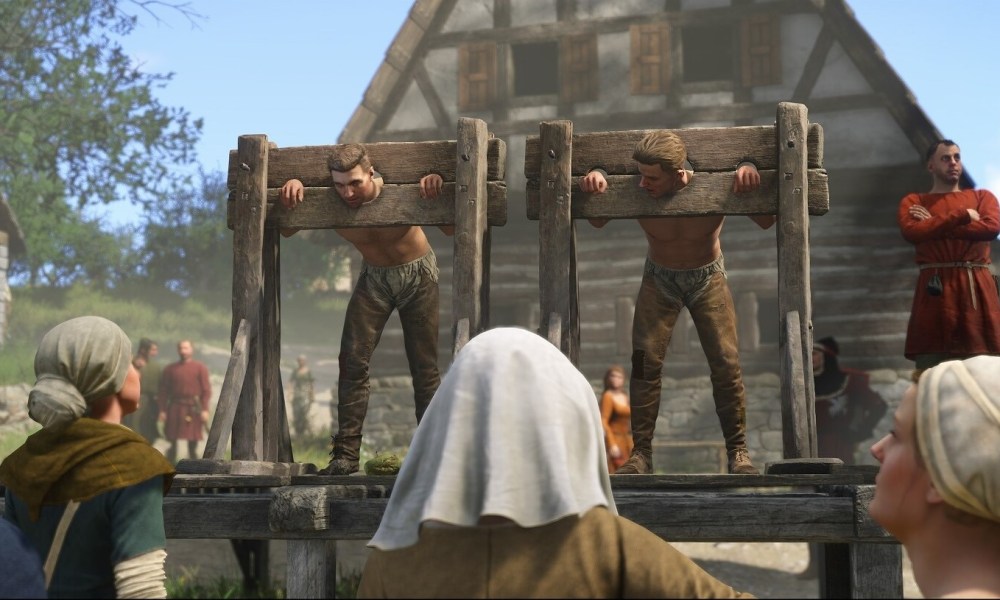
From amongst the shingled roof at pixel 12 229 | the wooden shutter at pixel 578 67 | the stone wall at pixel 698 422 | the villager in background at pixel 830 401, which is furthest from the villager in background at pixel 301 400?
the villager in background at pixel 830 401

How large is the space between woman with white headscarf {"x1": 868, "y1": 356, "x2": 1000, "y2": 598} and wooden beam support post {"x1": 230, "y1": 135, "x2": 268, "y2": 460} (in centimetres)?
466

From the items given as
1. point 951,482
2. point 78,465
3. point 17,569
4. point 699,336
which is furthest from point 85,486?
point 699,336

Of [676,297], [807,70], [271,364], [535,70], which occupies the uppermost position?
[535,70]

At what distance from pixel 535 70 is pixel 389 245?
38.8ft

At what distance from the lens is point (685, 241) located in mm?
6121

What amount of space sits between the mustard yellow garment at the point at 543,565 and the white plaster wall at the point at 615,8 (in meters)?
13.9

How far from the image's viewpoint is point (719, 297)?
5992 millimetres

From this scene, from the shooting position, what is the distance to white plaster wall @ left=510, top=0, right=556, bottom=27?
15.6 metres

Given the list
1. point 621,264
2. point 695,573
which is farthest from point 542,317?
point 621,264

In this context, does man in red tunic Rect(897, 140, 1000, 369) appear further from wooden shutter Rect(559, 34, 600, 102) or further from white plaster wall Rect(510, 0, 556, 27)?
white plaster wall Rect(510, 0, 556, 27)

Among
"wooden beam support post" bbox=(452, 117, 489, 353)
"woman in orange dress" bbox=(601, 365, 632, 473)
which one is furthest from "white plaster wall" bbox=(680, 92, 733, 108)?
"wooden beam support post" bbox=(452, 117, 489, 353)

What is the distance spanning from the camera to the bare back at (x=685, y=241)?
6078 mm

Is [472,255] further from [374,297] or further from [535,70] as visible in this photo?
[535,70]

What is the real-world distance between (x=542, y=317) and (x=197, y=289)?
37.6 metres
